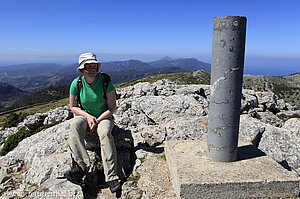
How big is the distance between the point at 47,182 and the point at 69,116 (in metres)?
11.1

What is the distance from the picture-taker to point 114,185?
295 inches

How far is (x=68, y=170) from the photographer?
7895 millimetres

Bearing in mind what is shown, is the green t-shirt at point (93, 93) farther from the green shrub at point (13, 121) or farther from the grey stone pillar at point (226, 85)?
the green shrub at point (13, 121)

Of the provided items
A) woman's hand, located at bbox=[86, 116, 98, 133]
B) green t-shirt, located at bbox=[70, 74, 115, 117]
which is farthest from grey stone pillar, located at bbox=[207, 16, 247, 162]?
woman's hand, located at bbox=[86, 116, 98, 133]

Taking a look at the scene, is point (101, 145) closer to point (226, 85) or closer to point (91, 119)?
point (91, 119)

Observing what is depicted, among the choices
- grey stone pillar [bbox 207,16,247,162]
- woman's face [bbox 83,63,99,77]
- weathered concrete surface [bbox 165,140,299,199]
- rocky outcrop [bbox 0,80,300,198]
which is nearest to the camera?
weathered concrete surface [bbox 165,140,299,199]

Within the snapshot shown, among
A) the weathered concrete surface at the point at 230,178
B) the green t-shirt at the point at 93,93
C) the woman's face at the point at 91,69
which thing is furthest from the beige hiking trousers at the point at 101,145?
the weathered concrete surface at the point at 230,178

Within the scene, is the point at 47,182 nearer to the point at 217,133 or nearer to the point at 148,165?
the point at 148,165

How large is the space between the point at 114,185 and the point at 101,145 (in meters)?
1.10

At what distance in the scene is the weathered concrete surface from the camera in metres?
6.28

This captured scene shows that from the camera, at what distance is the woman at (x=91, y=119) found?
750 cm

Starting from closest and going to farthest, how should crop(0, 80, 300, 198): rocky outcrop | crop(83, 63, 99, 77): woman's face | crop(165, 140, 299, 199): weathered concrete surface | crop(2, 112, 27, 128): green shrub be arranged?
crop(165, 140, 299, 199): weathered concrete surface < crop(0, 80, 300, 198): rocky outcrop < crop(83, 63, 99, 77): woman's face < crop(2, 112, 27, 128): green shrub

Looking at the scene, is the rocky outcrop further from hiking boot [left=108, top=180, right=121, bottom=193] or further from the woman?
the woman

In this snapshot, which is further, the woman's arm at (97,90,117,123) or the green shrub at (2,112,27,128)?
the green shrub at (2,112,27,128)
